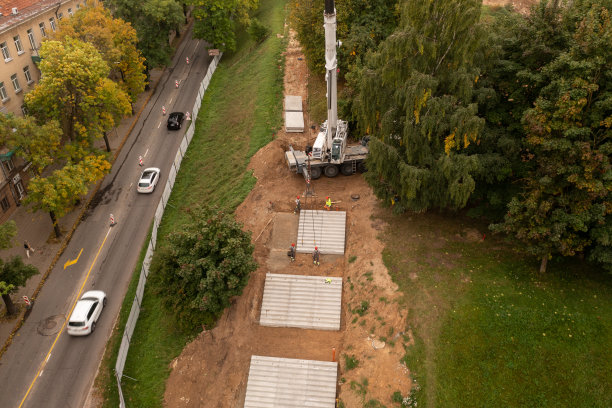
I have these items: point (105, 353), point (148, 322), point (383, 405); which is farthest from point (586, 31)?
point (105, 353)

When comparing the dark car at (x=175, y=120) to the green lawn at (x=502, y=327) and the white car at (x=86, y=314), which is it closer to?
the white car at (x=86, y=314)

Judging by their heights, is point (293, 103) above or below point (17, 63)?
below

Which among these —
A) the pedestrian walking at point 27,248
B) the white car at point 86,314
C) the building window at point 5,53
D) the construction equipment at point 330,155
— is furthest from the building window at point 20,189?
the construction equipment at point 330,155

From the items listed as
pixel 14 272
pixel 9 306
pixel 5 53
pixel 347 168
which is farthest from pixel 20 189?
pixel 347 168

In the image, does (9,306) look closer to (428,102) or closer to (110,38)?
(110,38)

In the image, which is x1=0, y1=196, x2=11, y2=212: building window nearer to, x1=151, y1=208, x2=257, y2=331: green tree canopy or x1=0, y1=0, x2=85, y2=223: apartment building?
x1=0, y1=0, x2=85, y2=223: apartment building

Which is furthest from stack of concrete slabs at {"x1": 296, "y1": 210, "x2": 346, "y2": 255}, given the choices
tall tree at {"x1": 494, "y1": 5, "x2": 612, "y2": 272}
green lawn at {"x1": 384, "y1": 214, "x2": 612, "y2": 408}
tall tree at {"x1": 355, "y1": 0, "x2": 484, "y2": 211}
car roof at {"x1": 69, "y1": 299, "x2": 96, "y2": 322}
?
car roof at {"x1": 69, "y1": 299, "x2": 96, "y2": 322}
